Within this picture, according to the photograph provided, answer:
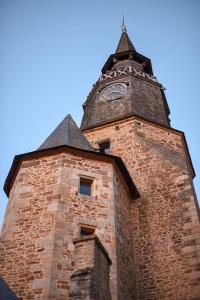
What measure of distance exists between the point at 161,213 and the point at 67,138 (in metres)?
3.75

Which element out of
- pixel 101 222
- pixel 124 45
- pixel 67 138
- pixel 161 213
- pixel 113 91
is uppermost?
pixel 124 45

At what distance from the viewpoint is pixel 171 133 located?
52.2 feet

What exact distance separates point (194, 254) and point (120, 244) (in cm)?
212

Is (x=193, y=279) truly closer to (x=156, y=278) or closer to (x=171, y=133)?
(x=156, y=278)

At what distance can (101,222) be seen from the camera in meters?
9.90

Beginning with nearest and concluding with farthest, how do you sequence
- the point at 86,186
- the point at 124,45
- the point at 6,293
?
the point at 6,293
the point at 86,186
the point at 124,45

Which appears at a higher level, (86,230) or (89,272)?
(86,230)

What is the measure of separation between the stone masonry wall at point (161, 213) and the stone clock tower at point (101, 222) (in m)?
0.03

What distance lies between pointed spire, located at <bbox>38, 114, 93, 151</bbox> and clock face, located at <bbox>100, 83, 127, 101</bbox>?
5155 millimetres

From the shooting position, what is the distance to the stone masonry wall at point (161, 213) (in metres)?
10.4

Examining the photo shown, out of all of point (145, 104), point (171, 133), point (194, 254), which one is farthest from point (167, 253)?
point (145, 104)

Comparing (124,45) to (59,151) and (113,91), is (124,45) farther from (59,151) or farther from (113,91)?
(59,151)

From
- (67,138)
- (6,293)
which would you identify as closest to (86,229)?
(6,293)

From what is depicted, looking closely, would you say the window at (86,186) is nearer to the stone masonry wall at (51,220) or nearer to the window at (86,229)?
the stone masonry wall at (51,220)
